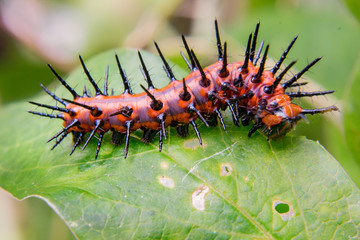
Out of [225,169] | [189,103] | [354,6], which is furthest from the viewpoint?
[354,6]

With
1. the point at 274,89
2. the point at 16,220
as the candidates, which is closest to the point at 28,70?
the point at 16,220

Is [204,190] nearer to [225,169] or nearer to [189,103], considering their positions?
[225,169]

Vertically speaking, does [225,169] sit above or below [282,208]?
above

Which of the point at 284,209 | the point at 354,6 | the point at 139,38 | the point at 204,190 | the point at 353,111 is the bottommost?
the point at 284,209

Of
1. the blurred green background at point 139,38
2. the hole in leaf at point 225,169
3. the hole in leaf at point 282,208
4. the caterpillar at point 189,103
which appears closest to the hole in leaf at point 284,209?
the hole in leaf at point 282,208

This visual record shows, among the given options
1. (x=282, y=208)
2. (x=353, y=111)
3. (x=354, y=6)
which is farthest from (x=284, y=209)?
(x=354, y=6)

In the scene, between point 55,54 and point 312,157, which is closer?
point 312,157

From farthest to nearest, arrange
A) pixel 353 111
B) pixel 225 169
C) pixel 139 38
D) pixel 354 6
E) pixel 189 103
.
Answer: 1. pixel 139 38
2. pixel 354 6
3. pixel 189 103
4. pixel 353 111
5. pixel 225 169

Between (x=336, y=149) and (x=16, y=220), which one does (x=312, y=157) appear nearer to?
(x=336, y=149)
